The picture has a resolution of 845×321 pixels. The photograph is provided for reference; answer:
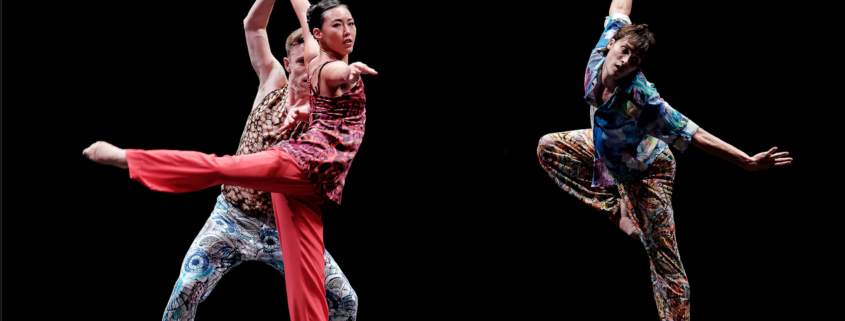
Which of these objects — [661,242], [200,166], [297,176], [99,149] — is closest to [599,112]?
[661,242]

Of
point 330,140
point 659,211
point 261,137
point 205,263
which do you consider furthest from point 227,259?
point 659,211

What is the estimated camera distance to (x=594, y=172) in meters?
3.96

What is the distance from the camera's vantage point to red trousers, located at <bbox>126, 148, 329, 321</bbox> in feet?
9.50

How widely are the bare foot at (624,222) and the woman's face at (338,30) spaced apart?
161 cm

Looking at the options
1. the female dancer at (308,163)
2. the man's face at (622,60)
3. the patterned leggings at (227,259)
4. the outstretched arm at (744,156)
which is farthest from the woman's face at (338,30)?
the outstretched arm at (744,156)

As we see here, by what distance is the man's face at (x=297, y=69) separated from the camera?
3.54 meters

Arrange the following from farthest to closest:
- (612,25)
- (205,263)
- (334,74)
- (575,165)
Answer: (575,165) < (612,25) < (205,263) < (334,74)

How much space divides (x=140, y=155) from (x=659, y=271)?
245 cm

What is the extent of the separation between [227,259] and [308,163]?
78cm

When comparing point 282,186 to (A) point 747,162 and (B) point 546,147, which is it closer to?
(B) point 546,147

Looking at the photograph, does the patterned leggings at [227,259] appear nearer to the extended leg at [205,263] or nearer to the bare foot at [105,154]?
the extended leg at [205,263]

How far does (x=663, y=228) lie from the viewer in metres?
3.86

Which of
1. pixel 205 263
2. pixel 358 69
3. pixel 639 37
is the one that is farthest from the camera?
pixel 205 263

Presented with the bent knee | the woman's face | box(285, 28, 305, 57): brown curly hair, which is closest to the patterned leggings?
box(285, 28, 305, 57): brown curly hair
